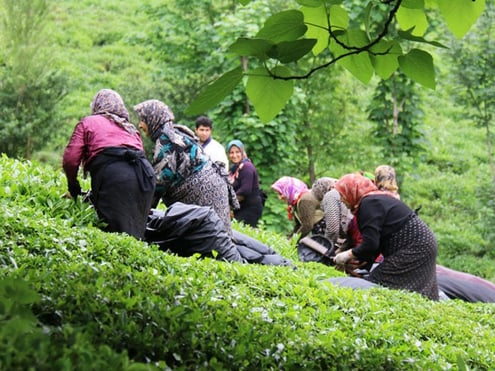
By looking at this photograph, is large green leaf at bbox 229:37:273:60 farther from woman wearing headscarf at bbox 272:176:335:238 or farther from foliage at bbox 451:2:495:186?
foliage at bbox 451:2:495:186

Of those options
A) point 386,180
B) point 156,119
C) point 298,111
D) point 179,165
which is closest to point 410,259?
point 386,180

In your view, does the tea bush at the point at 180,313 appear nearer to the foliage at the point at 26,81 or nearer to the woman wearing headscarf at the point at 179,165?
the woman wearing headscarf at the point at 179,165

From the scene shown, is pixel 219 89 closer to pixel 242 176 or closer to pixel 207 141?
pixel 207 141

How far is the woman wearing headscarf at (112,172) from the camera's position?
6.67 metres

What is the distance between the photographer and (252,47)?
1930 mm

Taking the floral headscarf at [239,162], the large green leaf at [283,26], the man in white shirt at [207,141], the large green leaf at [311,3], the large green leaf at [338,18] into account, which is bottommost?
the floral headscarf at [239,162]

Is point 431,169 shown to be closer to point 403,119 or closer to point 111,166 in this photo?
point 403,119

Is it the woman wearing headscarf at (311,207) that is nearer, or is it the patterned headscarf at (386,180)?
the patterned headscarf at (386,180)

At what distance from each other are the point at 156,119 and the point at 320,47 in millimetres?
5237

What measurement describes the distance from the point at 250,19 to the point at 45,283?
1217 centimetres

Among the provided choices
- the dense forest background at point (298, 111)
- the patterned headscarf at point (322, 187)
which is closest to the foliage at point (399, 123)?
the dense forest background at point (298, 111)

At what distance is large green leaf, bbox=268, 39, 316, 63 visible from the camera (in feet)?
6.49

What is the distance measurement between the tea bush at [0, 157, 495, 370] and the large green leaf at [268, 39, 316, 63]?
895mm

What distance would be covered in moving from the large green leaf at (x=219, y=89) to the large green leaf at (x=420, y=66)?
1.88 ft
